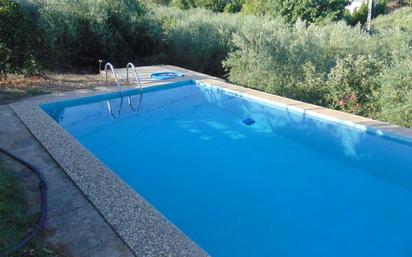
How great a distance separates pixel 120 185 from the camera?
3.76m

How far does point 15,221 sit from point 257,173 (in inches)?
123

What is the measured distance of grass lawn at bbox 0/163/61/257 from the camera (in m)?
2.67

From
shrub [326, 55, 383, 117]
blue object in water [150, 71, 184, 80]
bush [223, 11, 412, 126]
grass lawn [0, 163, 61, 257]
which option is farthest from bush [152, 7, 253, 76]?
grass lawn [0, 163, 61, 257]

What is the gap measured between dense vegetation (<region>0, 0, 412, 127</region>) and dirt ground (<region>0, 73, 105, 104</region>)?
566mm

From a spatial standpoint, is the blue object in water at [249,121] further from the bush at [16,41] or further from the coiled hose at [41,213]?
the bush at [16,41]

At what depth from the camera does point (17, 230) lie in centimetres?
287

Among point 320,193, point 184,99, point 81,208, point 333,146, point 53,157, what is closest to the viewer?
point 81,208

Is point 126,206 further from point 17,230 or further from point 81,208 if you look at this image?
point 17,230

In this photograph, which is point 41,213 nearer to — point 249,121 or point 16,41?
point 249,121

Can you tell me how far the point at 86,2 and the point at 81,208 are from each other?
26.0 ft

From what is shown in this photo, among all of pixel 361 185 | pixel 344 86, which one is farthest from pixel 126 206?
pixel 344 86

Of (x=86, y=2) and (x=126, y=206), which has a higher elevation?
(x=86, y=2)

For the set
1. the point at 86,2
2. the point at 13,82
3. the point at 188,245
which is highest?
the point at 86,2

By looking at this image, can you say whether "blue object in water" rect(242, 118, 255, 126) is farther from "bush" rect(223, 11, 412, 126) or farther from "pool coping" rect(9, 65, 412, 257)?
"bush" rect(223, 11, 412, 126)
